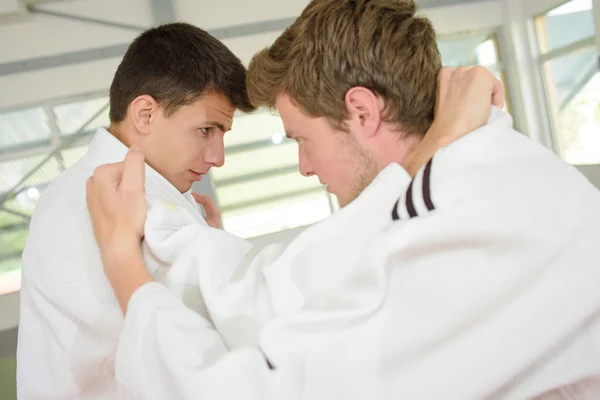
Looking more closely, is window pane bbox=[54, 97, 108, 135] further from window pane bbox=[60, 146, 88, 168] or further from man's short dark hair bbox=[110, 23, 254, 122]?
man's short dark hair bbox=[110, 23, 254, 122]

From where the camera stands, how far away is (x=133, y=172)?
104 centimetres

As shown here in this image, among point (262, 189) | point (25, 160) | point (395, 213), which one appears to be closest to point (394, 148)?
point (395, 213)

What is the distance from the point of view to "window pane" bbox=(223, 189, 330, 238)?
822cm

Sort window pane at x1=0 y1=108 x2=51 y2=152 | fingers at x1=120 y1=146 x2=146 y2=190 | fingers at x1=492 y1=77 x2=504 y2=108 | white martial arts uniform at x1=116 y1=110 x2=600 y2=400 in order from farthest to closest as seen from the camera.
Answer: window pane at x1=0 y1=108 x2=51 y2=152 < fingers at x1=492 y1=77 x2=504 y2=108 < fingers at x1=120 y1=146 x2=146 y2=190 < white martial arts uniform at x1=116 y1=110 x2=600 y2=400

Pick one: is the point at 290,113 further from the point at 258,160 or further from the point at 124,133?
the point at 258,160

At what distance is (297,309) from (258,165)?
24.8 ft

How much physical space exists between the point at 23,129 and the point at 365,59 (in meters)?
7.28

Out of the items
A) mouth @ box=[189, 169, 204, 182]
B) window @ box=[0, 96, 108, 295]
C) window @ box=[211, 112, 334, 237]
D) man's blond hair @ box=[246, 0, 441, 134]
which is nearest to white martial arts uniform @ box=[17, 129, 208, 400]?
man's blond hair @ box=[246, 0, 441, 134]

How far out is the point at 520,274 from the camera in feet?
2.48

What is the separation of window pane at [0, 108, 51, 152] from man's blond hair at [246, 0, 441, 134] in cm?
703

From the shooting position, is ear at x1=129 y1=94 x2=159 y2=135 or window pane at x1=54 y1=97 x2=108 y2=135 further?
window pane at x1=54 y1=97 x2=108 y2=135

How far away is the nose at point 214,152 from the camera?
1729mm

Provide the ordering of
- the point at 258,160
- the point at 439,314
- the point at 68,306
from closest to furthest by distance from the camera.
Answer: the point at 439,314, the point at 68,306, the point at 258,160

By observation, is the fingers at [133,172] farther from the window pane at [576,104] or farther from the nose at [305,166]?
the window pane at [576,104]
